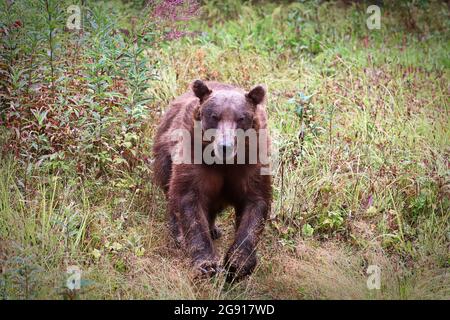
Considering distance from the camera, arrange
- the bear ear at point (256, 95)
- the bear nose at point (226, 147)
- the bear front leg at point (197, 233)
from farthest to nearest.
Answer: the bear ear at point (256, 95)
the bear front leg at point (197, 233)
the bear nose at point (226, 147)

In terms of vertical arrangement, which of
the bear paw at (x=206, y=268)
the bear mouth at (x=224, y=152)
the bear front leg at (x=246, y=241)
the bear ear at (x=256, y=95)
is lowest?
the bear paw at (x=206, y=268)

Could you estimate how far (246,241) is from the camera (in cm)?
585

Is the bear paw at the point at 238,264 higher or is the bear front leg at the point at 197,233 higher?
the bear front leg at the point at 197,233

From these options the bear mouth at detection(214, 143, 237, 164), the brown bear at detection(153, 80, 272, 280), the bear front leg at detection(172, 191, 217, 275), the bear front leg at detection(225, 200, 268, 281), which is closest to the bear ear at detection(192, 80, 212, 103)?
the brown bear at detection(153, 80, 272, 280)

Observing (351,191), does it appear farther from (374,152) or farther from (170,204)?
(170,204)

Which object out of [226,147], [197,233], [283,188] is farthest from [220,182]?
[283,188]

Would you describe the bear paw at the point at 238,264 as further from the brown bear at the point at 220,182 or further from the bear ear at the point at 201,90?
the bear ear at the point at 201,90

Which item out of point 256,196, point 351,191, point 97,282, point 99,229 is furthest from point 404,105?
point 97,282

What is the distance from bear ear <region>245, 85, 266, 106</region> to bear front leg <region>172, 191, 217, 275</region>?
0.92 m

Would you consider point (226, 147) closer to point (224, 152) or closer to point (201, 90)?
point (224, 152)

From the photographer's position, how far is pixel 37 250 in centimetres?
558

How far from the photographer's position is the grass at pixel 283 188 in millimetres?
5602

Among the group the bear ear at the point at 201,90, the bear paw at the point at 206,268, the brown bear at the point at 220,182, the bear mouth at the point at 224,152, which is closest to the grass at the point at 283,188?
the bear paw at the point at 206,268
